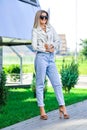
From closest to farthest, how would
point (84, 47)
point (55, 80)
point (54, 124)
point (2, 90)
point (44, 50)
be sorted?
point (54, 124) < point (44, 50) < point (55, 80) < point (2, 90) < point (84, 47)

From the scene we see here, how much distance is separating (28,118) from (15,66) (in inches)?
798

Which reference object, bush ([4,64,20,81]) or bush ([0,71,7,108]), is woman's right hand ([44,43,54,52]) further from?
bush ([4,64,20,81])

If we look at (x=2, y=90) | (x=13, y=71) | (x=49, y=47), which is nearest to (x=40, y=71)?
(x=49, y=47)

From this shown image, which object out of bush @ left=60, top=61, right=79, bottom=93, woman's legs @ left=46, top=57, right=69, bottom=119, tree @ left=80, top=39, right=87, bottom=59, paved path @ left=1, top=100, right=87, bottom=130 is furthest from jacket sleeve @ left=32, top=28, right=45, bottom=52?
tree @ left=80, top=39, right=87, bottom=59

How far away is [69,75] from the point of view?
19344 mm

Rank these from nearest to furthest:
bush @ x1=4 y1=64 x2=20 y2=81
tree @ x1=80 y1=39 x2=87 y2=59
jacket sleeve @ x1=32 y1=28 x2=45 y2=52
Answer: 1. jacket sleeve @ x1=32 y1=28 x2=45 y2=52
2. bush @ x1=4 y1=64 x2=20 y2=81
3. tree @ x1=80 y1=39 x2=87 y2=59

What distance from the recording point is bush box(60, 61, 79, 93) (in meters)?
19.2

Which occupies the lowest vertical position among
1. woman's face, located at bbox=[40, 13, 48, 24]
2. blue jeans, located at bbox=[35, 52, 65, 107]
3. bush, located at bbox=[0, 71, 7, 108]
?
bush, located at bbox=[0, 71, 7, 108]

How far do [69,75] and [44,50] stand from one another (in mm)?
10783

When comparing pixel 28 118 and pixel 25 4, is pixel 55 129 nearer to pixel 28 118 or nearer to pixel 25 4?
pixel 28 118

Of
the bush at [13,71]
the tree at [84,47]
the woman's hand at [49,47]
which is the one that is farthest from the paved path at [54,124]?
the tree at [84,47]

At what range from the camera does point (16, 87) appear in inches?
934

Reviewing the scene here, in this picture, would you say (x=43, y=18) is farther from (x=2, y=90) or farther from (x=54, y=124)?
(x=2, y=90)

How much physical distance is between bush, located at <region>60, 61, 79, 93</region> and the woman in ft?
34.1
